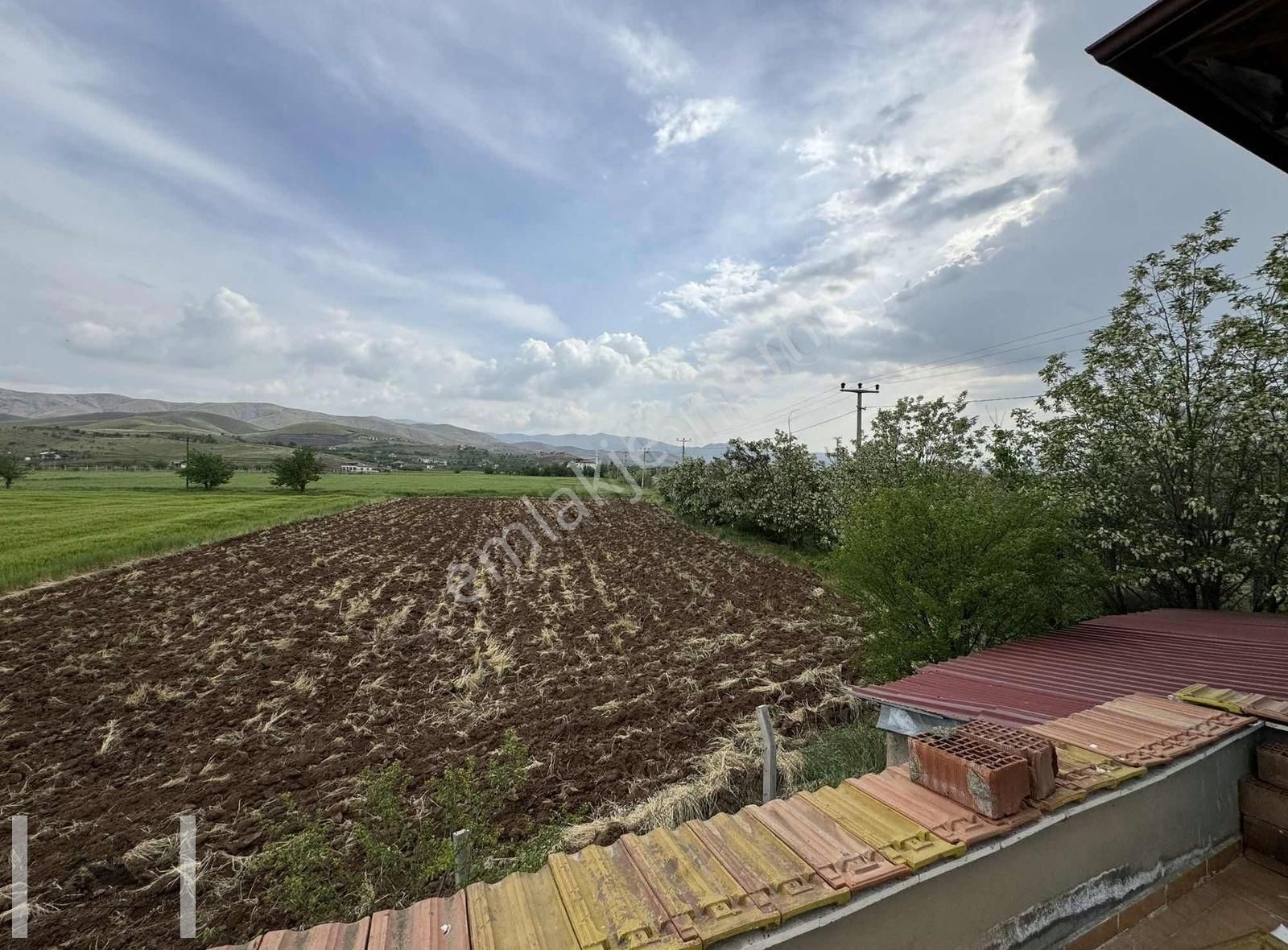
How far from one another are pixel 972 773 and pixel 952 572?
205 inches

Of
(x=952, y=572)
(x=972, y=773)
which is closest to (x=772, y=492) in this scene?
(x=952, y=572)

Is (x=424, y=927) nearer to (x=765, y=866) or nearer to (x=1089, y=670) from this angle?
(x=765, y=866)

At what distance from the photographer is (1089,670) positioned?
203 inches

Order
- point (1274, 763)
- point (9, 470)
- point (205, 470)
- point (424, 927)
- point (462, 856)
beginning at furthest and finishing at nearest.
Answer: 1. point (205, 470)
2. point (9, 470)
3. point (462, 856)
4. point (1274, 763)
5. point (424, 927)

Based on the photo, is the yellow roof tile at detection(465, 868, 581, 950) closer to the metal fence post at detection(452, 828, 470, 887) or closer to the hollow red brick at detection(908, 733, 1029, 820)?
the hollow red brick at detection(908, 733, 1029, 820)

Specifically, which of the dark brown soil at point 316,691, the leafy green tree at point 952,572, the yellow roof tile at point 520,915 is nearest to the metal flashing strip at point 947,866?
the yellow roof tile at point 520,915

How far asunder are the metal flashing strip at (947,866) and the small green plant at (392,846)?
360cm

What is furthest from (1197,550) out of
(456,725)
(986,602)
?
(456,725)

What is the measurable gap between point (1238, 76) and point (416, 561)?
71.1 ft

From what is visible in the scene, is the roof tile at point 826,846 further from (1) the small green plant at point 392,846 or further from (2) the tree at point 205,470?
(2) the tree at point 205,470

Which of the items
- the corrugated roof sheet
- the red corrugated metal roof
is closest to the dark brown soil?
the red corrugated metal roof

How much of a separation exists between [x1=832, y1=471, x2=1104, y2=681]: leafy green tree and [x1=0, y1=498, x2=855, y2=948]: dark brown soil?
201 centimetres

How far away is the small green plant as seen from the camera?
456 centimetres

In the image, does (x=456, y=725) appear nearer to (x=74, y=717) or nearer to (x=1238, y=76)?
(x=74, y=717)
